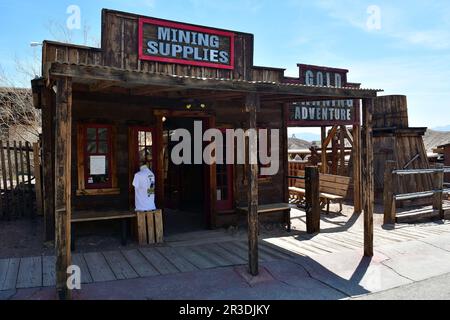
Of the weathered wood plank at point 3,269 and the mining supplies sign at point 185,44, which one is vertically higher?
the mining supplies sign at point 185,44

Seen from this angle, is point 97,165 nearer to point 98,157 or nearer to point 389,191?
point 98,157

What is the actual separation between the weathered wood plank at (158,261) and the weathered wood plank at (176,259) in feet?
0.26

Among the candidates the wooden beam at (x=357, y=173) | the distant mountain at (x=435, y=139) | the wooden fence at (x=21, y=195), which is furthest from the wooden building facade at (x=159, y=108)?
the distant mountain at (x=435, y=139)

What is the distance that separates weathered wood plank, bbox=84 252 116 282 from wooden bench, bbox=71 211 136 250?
70 cm

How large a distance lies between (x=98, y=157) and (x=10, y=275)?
303 centimetres

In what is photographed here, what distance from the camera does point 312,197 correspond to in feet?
29.3

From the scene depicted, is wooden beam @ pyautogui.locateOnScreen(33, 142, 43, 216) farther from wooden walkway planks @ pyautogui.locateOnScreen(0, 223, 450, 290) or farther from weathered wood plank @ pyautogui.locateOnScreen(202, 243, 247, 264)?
weathered wood plank @ pyautogui.locateOnScreen(202, 243, 247, 264)

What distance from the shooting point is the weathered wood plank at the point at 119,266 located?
5.79m

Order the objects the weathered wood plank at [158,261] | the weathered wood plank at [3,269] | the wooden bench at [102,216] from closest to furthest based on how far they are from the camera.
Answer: the weathered wood plank at [3,269] < the weathered wood plank at [158,261] < the wooden bench at [102,216]

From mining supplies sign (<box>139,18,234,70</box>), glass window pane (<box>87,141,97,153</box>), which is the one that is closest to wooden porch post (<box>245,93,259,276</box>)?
glass window pane (<box>87,141,97,153</box>)

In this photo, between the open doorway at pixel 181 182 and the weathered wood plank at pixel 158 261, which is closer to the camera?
the weathered wood plank at pixel 158 261

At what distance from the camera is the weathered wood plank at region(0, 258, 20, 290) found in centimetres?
522

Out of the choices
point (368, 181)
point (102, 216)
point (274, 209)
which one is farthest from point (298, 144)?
point (102, 216)

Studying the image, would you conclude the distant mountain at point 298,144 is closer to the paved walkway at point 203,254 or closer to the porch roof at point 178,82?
the paved walkway at point 203,254
